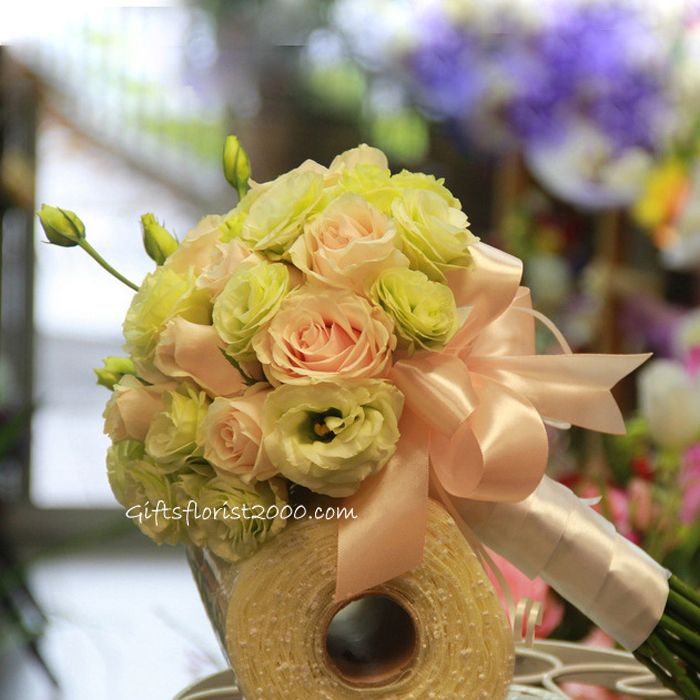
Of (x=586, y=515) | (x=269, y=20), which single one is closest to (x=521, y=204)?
(x=269, y=20)

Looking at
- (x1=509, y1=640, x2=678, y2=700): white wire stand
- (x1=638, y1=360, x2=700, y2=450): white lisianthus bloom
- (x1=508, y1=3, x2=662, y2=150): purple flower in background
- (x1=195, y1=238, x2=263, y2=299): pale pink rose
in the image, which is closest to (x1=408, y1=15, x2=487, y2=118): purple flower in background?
(x1=508, y1=3, x2=662, y2=150): purple flower in background

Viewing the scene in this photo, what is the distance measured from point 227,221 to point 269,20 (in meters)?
2.09

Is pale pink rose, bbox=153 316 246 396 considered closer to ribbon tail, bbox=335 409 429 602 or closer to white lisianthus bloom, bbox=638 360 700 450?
ribbon tail, bbox=335 409 429 602

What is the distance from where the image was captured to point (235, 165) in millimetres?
544

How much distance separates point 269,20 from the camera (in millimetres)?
2418

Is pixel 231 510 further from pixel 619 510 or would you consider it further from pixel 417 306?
pixel 619 510

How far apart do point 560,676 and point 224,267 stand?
16.5 inches

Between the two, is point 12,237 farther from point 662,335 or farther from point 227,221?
point 227,221

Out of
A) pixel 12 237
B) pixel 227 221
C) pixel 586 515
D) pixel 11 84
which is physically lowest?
pixel 12 237

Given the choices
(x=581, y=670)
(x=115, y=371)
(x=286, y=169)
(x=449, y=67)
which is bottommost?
(x=286, y=169)

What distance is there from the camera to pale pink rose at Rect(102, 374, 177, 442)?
1.55 feet

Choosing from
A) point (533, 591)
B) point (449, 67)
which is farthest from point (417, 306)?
point (449, 67)

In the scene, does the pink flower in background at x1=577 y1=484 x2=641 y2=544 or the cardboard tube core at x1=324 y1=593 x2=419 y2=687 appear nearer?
the cardboard tube core at x1=324 y1=593 x2=419 y2=687

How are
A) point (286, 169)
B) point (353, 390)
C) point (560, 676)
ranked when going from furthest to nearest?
point (286, 169) < point (560, 676) < point (353, 390)
